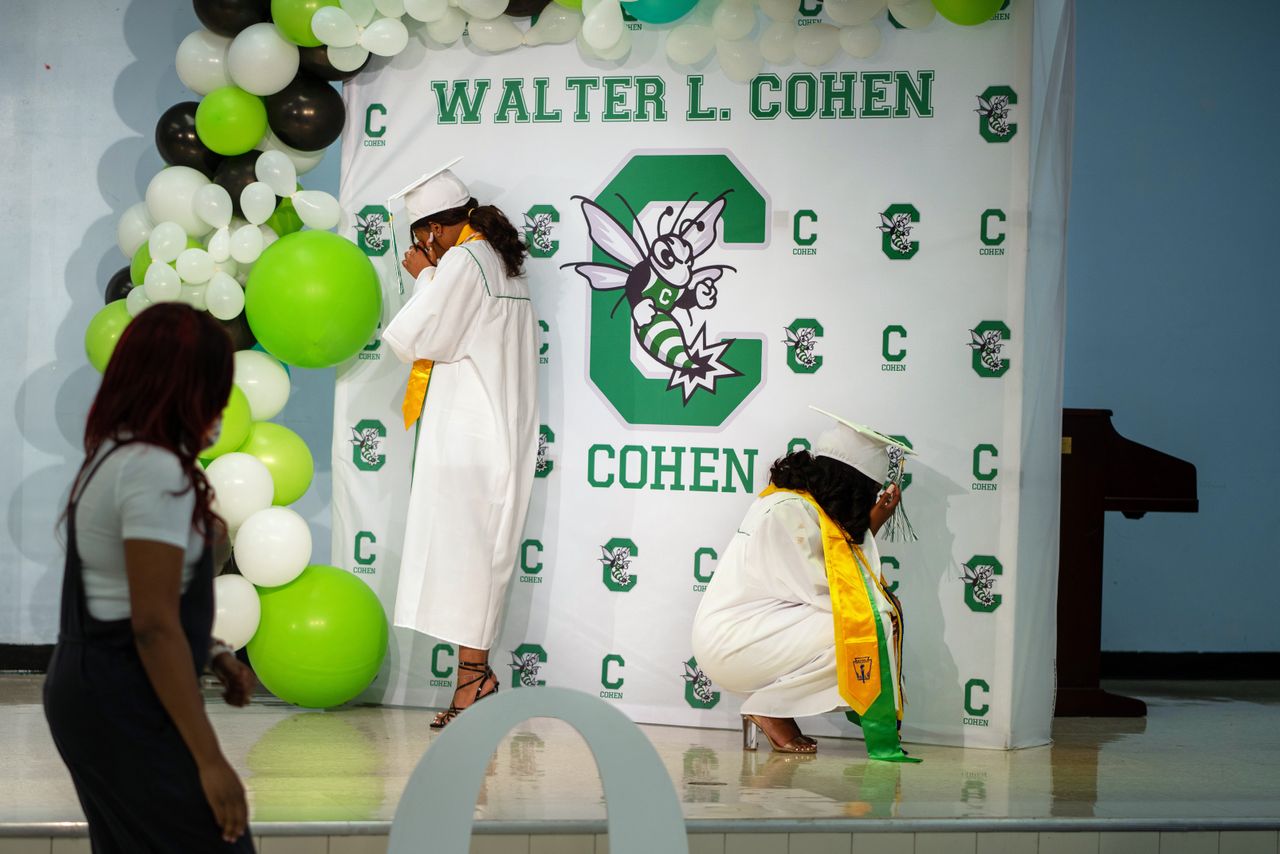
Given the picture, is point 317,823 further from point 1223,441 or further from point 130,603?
point 1223,441

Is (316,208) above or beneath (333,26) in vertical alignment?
beneath

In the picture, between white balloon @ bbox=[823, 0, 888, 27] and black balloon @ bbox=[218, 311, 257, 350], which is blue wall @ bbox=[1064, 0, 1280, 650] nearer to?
white balloon @ bbox=[823, 0, 888, 27]

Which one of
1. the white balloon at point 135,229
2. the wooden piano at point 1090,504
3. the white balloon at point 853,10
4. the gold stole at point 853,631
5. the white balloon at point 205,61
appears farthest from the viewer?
the wooden piano at point 1090,504

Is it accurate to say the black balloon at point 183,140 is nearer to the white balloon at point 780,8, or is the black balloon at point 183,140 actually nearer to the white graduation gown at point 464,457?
the white graduation gown at point 464,457

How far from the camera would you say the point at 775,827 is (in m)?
3.07

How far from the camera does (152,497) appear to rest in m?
1.70

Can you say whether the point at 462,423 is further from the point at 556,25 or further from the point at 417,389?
the point at 556,25

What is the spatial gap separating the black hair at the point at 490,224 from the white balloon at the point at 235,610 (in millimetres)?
1323

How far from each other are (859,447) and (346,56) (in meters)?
2.19

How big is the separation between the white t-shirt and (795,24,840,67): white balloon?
318 cm

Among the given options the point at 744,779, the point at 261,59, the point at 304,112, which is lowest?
the point at 744,779

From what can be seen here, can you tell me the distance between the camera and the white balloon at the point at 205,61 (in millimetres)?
4523

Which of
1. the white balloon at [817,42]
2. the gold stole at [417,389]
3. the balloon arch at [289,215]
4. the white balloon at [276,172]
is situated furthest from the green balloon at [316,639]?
the white balloon at [817,42]

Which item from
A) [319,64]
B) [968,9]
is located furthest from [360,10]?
[968,9]
